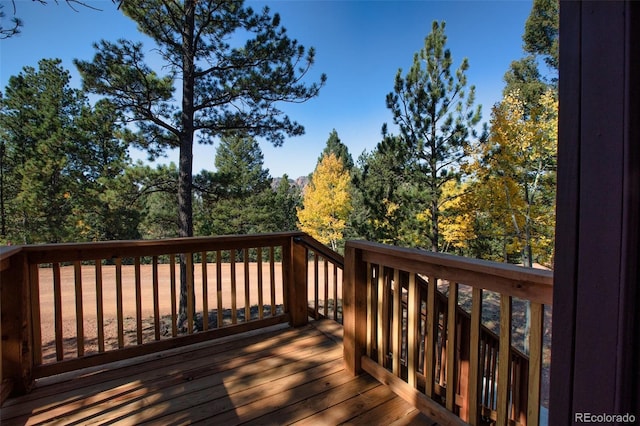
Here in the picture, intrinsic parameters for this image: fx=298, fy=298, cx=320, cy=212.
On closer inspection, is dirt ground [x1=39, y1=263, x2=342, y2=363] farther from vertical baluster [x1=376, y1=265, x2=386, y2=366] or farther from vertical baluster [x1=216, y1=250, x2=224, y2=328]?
vertical baluster [x1=376, y1=265, x2=386, y2=366]

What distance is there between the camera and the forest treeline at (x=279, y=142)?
6.42 metres

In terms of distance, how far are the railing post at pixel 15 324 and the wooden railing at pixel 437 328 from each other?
2.14 metres

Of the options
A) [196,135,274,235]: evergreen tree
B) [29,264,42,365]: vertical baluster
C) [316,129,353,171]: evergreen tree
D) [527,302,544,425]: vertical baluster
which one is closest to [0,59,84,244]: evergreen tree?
[196,135,274,235]: evergreen tree

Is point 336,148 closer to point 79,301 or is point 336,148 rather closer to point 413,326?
point 79,301

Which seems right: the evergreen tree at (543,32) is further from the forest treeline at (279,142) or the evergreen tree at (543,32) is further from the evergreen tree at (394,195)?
the evergreen tree at (394,195)

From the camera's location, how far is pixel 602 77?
809 mm

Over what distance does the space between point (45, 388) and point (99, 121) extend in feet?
20.4

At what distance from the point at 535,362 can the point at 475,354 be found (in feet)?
0.97

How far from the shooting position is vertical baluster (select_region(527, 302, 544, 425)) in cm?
119

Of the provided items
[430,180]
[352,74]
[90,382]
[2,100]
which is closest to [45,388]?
[90,382]

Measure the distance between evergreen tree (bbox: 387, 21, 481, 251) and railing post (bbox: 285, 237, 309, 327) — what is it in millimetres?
7532

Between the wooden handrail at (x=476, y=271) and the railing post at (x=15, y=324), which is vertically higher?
the wooden handrail at (x=476, y=271)

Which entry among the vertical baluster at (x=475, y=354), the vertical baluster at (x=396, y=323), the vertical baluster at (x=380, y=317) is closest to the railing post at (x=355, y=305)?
the vertical baluster at (x=380, y=317)

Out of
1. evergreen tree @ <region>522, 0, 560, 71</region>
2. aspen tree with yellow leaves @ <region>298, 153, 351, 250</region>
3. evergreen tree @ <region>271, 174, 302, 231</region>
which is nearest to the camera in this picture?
evergreen tree @ <region>522, 0, 560, 71</region>
